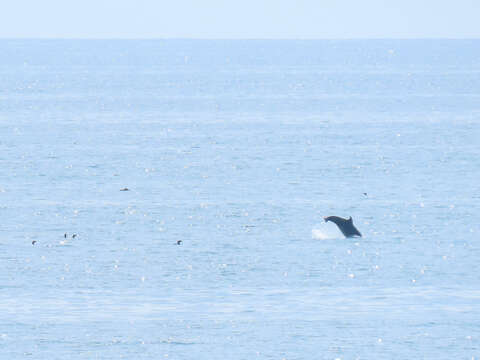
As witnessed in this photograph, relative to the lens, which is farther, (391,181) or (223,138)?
(223,138)

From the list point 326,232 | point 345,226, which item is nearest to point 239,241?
point 326,232

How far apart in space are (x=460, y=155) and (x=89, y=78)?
408 feet

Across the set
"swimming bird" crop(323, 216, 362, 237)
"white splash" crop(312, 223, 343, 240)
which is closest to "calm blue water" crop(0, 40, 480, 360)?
"white splash" crop(312, 223, 343, 240)

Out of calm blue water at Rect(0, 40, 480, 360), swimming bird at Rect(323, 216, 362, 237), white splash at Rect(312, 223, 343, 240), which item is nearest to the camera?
calm blue water at Rect(0, 40, 480, 360)

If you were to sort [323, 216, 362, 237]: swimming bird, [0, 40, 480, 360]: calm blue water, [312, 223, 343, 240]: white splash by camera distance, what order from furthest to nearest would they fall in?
[323, 216, 362, 237]: swimming bird
[312, 223, 343, 240]: white splash
[0, 40, 480, 360]: calm blue water

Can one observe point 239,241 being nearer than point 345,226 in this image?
Yes

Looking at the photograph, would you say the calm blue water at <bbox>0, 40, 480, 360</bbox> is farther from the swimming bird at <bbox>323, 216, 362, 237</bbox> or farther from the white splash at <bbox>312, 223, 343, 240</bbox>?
the swimming bird at <bbox>323, 216, 362, 237</bbox>

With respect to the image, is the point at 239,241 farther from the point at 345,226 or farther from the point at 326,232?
the point at 345,226

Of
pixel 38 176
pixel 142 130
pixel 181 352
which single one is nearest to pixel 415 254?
Answer: pixel 181 352

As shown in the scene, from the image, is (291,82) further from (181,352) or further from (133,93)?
(181,352)

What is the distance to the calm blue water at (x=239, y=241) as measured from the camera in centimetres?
3041

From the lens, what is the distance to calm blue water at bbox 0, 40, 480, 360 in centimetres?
3041

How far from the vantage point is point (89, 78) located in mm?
190625

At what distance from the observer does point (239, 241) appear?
4362 centimetres
